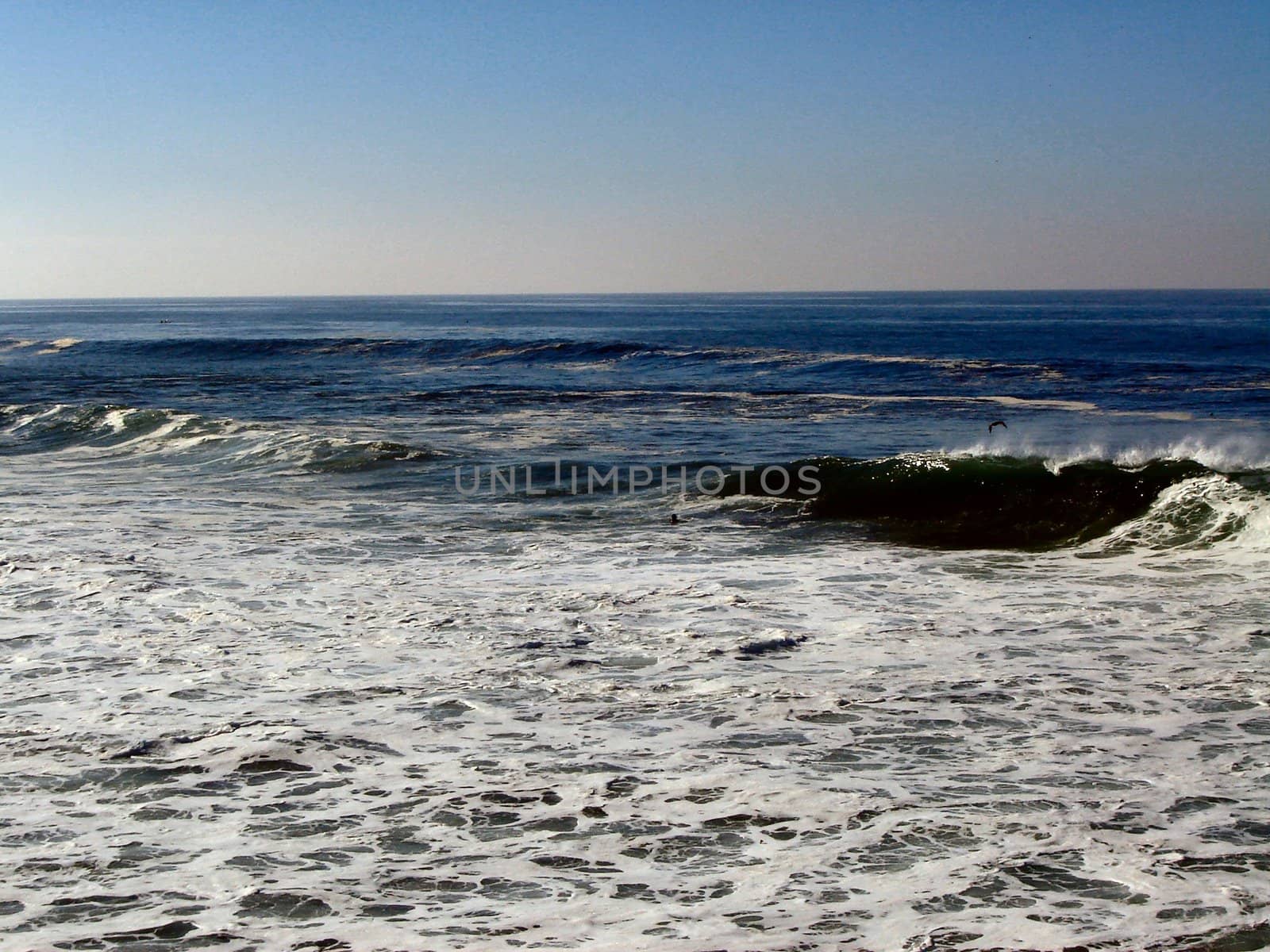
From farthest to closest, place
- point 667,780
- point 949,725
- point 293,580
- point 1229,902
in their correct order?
1. point 293,580
2. point 949,725
3. point 667,780
4. point 1229,902

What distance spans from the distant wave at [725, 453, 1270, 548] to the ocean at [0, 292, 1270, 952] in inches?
2.9

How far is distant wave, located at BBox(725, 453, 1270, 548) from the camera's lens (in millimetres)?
14367

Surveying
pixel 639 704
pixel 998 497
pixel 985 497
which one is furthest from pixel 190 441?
pixel 639 704

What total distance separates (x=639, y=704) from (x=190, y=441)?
59.8 ft

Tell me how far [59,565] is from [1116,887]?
10042mm

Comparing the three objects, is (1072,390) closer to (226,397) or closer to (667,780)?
Answer: (226,397)

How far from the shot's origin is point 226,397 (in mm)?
34344

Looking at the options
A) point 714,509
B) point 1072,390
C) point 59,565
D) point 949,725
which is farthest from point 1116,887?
point 1072,390

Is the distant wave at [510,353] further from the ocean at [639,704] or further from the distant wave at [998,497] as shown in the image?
the ocean at [639,704]

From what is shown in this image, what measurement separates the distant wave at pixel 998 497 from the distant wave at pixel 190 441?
7.44 metres

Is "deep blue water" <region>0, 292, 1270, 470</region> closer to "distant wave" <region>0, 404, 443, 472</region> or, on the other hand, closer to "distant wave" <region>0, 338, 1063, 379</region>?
"distant wave" <region>0, 338, 1063, 379</region>

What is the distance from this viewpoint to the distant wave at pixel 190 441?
20.3m

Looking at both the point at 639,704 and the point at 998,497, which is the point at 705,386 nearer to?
the point at 998,497

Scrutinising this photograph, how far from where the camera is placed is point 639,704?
24.3 ft
